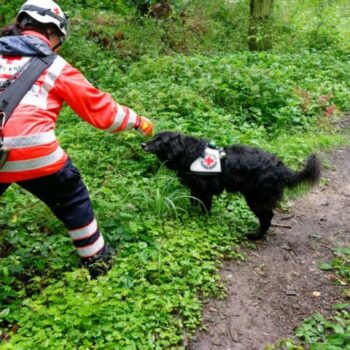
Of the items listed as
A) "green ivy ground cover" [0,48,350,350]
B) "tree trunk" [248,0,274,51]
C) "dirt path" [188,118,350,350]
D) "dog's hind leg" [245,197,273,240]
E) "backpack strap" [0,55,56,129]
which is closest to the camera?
"backpack strap" [0,55,56,129]

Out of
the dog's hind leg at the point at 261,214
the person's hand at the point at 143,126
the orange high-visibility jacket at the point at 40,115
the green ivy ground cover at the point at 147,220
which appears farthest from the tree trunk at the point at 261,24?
the orange high-visibility jacket at the point at 40,115

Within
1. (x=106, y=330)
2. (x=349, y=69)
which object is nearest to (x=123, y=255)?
(x=106, y=330)

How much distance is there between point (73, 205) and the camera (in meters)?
3.67

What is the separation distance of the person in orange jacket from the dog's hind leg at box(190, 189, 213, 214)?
4.39ft

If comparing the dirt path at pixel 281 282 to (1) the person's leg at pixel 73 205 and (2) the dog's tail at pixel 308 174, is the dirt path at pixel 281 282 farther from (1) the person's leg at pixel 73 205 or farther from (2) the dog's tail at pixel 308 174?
(1) the person's leg at pixel 73 205

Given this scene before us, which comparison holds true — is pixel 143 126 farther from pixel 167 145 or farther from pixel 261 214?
pixel 261 214

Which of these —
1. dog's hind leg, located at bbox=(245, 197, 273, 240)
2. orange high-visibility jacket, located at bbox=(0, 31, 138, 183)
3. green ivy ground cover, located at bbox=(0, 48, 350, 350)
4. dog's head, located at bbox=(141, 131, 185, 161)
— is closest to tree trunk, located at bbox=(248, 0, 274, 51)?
green ivy ground cover, located at bbox=(0, 48, 350, 350)

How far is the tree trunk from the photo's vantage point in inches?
446

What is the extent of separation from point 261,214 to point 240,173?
19.0 inches

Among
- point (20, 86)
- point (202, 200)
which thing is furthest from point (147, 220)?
point (20, 86)

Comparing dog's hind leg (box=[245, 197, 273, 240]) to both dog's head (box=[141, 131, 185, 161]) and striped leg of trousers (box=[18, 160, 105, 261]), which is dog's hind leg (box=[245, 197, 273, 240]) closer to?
dog's head (box=[141, 131, 185, 161])

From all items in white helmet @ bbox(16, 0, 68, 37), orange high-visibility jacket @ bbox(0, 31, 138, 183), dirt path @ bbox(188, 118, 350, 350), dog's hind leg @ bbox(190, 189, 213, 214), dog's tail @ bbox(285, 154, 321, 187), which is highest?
white helmet @ bbox(16, 0, 68, 37)

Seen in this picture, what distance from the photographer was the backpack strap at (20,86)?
3.23 metres

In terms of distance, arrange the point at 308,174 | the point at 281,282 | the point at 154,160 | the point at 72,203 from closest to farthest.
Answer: the point at 72,203 < the point at 281,282 < the point at 308,174 < the point at 154,160
